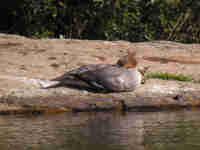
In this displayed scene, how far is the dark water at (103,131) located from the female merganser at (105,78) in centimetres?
51

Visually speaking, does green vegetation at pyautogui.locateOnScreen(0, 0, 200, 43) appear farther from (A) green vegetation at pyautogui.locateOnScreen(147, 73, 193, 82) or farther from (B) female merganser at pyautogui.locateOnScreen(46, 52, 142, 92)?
(B) female merganser at pyautogui.locateOnScreen(46, 52, 142, 92)

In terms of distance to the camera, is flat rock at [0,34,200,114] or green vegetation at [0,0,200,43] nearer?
flat rock at [0,34,200,114]

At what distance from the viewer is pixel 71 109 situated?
6.07 metres

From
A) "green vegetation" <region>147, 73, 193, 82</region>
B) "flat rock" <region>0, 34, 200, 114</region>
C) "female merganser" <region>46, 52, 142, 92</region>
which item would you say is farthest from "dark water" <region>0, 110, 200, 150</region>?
"green vegetation" <region>147, 73, 193, 82</region>

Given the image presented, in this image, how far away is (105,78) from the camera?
20.5 ft

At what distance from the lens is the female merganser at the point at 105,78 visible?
20.4 ft

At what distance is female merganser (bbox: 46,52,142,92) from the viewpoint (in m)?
6.22

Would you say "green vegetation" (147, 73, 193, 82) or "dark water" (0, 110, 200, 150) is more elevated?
"dark water" (0, 110, 200, 150)

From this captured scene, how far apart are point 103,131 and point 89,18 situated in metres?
7.66

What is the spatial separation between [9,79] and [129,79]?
161 centimetres

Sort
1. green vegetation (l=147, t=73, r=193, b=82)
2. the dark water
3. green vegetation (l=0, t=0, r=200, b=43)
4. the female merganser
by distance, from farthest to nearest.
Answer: green vegetation (l=0, t=0, r=200, b=43) < green vegetation (l=147, t=73, r=193, b=82) < the female merganser < the dark water

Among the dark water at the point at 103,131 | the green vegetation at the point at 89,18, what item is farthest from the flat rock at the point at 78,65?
the green vegetation at the point at 89,18

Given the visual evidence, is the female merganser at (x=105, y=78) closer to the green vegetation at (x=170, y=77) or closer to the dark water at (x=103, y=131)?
the dark water at (x=103, y=131)

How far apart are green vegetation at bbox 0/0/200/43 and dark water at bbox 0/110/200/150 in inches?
238
